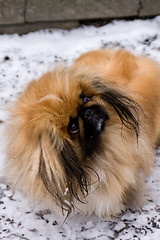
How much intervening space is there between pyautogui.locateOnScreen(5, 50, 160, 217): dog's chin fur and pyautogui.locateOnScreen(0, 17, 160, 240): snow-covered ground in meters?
0.12

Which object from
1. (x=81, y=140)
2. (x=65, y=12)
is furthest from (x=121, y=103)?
(x=65, y=12)

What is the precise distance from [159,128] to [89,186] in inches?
45.1

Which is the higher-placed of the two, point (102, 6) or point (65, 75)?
point (102, 6)

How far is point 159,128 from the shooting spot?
119 inches

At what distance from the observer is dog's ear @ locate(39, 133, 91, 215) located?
6.14 ft

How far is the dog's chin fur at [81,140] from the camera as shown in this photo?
188 cm

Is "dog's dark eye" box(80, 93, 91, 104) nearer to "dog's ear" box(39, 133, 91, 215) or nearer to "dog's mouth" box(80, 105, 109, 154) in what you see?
"dog's mouth" box(80, 105, 109, 154)

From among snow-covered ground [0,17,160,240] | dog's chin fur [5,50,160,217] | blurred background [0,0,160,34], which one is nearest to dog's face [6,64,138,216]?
dog's chin fur [5,50,160,217]

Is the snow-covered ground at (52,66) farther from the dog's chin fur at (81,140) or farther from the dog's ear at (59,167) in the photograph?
the dog's ear at (59,167)

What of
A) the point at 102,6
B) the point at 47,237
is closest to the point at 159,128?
the point at 47,237

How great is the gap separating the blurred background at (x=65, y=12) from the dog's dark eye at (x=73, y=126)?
8.39ft

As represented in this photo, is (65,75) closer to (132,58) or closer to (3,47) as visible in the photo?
(132,58)

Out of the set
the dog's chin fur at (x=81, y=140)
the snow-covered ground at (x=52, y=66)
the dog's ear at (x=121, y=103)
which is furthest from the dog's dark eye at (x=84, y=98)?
the snow-covered ground at (x=52, y=66)

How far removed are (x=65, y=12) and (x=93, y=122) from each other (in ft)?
8.55
